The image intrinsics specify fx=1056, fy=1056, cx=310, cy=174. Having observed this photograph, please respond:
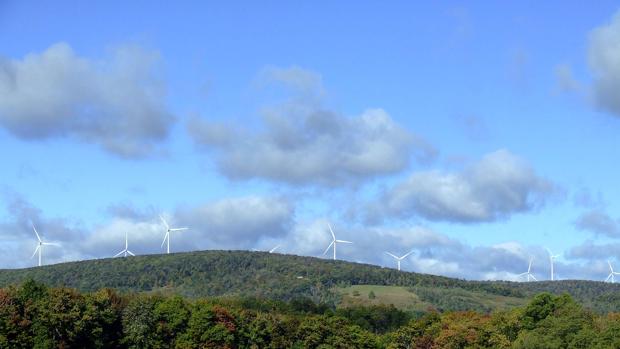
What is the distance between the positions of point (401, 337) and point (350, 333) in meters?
9.11

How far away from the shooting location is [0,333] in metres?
144

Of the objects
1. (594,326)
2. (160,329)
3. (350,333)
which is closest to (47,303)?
(160,329)

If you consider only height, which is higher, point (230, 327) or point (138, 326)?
point (230, 327)

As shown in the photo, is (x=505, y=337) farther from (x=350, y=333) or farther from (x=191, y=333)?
(x=191, y=333)

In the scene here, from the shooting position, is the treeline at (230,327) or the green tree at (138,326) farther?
the green tree at (138,326)

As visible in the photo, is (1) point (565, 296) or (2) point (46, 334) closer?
(2) point (46, 334)

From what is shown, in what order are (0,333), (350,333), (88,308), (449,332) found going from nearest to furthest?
(0,333), (88,308), (449,332), (350,333)

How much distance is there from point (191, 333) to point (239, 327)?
10.8 metres

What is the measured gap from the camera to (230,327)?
168m

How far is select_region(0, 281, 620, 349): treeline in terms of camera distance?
14688cm

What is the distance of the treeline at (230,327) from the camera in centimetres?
14688

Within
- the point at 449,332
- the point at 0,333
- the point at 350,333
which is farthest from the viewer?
the point at 350,333

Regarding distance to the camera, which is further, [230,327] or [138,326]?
[230,327]

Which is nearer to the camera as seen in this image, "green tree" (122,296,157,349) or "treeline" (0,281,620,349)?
"treeline" (0,281,620,349)
